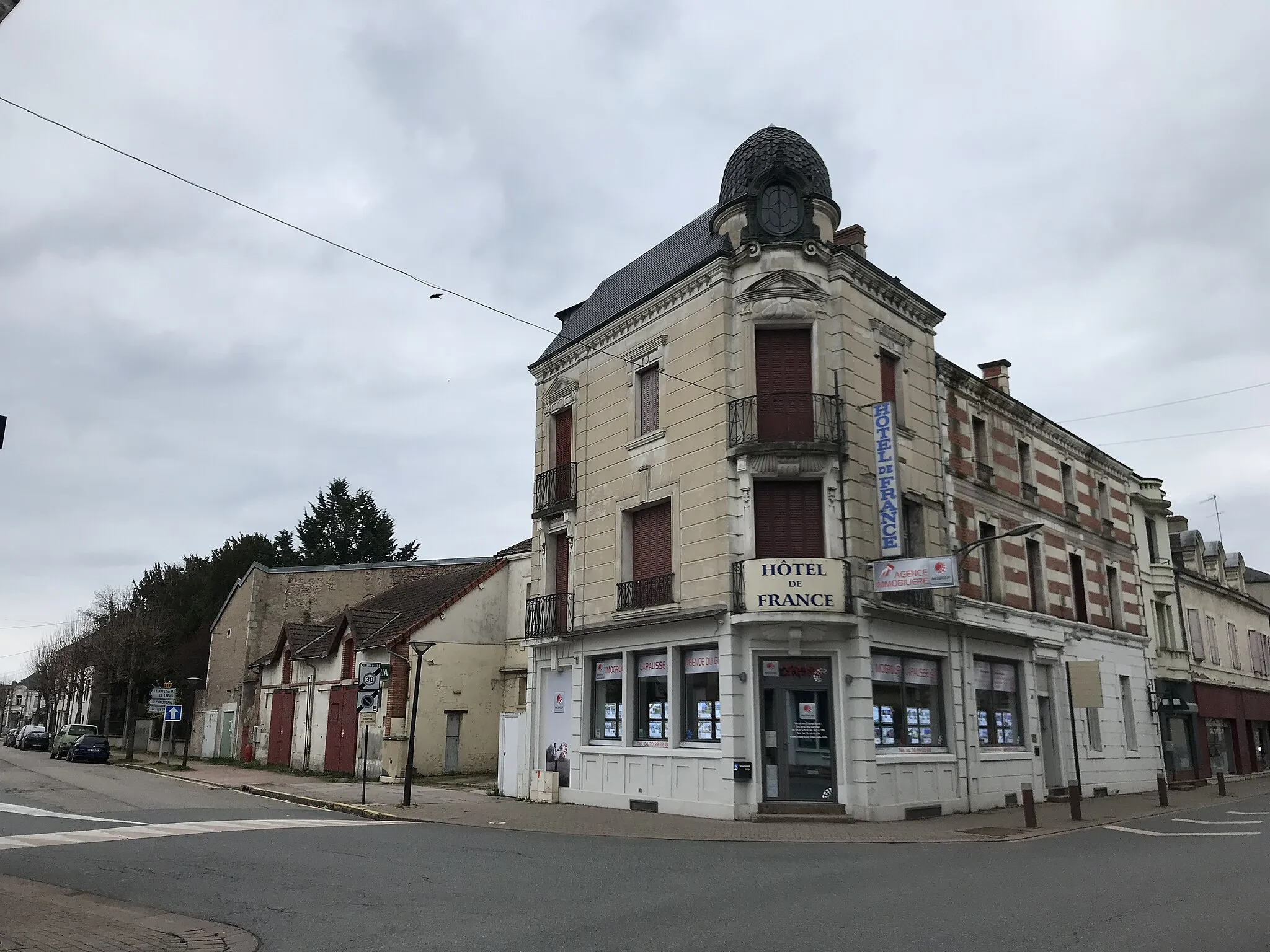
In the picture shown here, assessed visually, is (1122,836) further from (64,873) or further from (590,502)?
(64,873)

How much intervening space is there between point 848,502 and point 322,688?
2092cm

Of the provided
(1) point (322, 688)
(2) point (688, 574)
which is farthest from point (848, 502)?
(1) point (322, 688)

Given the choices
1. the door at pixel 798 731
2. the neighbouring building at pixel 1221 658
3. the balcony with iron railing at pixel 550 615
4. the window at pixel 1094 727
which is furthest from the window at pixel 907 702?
the neighbouring building at pixel 1221 658

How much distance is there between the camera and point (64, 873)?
10469 mm

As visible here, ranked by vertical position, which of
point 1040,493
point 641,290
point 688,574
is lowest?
point 688,574

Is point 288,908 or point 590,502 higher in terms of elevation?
point 590,502

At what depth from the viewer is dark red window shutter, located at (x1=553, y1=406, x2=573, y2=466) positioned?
76.7 ft

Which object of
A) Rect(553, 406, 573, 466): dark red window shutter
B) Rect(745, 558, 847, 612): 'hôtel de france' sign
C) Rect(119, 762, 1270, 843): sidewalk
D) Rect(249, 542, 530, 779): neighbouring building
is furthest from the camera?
Rect(249, 542, 530, 779): neighbouring building

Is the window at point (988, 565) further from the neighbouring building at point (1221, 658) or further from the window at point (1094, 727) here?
the neighbouring building at point (1221, 658)

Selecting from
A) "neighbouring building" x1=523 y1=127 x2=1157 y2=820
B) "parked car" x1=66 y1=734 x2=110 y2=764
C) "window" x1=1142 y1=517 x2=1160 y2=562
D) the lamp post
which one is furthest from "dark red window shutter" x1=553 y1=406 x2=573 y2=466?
"parked car" x1=66 y1=734 x2=110 y2=764

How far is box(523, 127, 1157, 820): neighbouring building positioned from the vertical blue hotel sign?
54mm

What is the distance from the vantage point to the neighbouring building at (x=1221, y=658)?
33531mm

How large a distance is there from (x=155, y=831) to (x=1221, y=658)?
3735 centimetres

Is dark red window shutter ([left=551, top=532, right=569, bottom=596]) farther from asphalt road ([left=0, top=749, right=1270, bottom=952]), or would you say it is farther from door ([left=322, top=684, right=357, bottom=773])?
door ([left=322, top=684, right=357, bottom=773])
